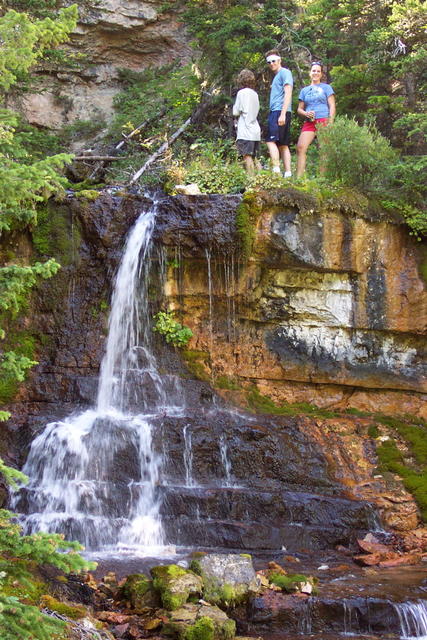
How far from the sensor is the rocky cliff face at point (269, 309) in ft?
36.2

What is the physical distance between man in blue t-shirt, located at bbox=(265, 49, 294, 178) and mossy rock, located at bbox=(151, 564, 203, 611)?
7.69 m

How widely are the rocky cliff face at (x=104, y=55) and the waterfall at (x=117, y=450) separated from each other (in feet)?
34.9

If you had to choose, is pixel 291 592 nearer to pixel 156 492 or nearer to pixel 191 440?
pixel 156 492

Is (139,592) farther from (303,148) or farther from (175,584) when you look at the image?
(303,148)

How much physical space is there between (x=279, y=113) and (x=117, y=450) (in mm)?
7229

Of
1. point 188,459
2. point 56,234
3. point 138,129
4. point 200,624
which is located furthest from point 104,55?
point 200,624

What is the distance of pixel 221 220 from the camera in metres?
11.1

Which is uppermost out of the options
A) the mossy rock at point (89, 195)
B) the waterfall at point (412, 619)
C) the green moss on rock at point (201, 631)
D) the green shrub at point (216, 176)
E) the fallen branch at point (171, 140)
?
the fallen branch at point (171, 140)

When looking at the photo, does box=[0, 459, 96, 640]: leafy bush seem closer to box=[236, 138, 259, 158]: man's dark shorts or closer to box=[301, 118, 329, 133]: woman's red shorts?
box=[236, 138, 259, 158]: man's dark shorts

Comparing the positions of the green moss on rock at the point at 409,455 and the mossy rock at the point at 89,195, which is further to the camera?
the mossy rock at the point at 89,195

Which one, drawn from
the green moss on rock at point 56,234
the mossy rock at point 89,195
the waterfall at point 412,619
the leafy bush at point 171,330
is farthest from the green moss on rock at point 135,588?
the mossy rock at point 89,195

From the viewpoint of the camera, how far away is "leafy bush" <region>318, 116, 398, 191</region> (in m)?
11.5

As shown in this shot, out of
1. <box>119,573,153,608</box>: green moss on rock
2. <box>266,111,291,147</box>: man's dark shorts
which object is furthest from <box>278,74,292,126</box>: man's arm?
<box>119,573,153,608</box>: green moss on rock

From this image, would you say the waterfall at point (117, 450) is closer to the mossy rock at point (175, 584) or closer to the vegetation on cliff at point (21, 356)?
the mossy rock at point (175, 584)
